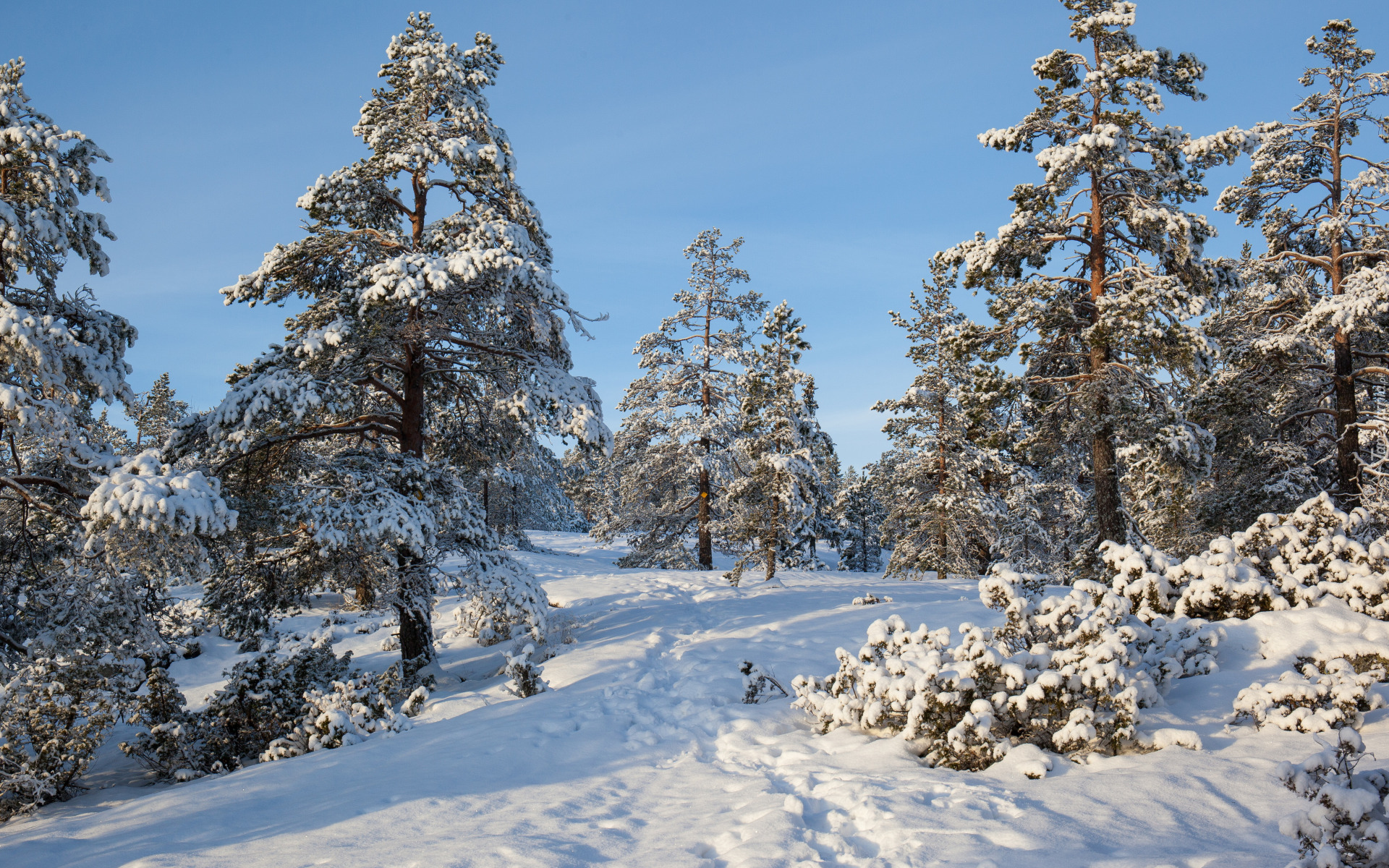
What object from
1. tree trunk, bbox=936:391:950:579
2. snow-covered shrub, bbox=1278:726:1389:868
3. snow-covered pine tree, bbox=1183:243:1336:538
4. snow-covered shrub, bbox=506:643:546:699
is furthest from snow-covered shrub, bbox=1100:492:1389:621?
tree trunk, bbox=936:391:950:579

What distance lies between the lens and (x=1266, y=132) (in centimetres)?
1553

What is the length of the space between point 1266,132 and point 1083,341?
23.0 feet

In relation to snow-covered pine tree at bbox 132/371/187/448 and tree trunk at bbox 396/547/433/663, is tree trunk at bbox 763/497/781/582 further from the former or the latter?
snow-covered pine tree at bbox 132/371/187/448

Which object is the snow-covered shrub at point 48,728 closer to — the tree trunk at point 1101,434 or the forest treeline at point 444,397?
the forest treeline at point 444,397

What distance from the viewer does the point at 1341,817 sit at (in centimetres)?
327

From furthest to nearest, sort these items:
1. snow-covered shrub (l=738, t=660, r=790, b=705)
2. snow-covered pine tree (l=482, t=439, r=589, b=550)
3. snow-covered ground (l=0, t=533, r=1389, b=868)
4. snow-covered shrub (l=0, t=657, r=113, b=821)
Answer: snow-covered pine tree (l=482, t=439, r=589, b=550) < snow-covered shrub (l=738, t=660, r=790, b=705) < snow-covered shrub (l=0, t=657, r=113, b=821) < snow-covered ground (l=0, t=533, r=1389, b=868)

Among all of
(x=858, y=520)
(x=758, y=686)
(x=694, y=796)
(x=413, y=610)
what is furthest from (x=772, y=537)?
(x=858, y=520)

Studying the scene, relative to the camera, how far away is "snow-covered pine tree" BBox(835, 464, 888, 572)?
3148 cm

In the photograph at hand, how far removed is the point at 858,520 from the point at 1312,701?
41744mm

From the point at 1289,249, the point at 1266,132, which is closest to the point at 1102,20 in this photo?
the point at 1266,132

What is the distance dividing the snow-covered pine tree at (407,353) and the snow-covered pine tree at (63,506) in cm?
152

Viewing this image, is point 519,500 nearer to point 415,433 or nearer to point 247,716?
point 415,433

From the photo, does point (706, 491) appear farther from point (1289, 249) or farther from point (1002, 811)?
point (1002, 811)

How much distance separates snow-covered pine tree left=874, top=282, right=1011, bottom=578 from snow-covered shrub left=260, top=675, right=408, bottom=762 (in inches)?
654
